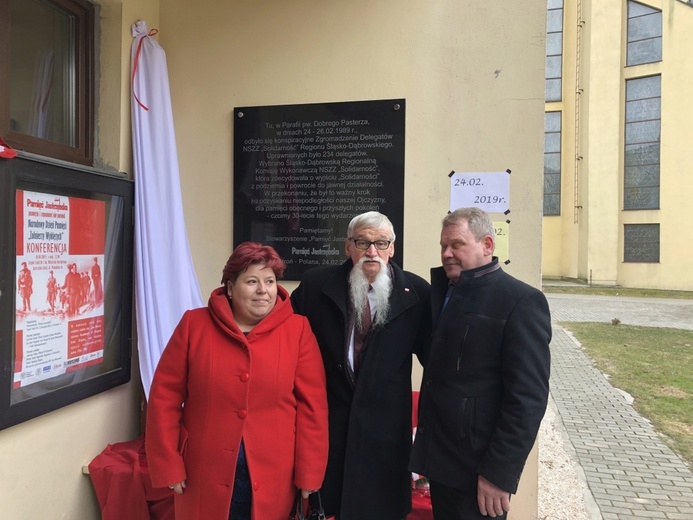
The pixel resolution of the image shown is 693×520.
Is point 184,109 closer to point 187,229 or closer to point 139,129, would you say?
point 139,129

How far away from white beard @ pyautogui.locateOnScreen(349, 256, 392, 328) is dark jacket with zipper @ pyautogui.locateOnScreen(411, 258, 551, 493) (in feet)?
0.89

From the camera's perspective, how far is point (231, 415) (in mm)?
1931

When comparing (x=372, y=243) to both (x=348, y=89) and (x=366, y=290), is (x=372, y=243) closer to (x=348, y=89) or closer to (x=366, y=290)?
(x=366, y=290)

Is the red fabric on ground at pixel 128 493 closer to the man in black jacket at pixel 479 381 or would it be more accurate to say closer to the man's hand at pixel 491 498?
the man in black jacket at pixel 479 381

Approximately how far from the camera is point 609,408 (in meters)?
6.01

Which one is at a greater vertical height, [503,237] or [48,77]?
[48,77]

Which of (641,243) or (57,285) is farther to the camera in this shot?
(641,243)

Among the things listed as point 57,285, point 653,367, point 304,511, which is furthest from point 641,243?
point 57,285

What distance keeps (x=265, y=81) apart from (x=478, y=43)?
144 cm

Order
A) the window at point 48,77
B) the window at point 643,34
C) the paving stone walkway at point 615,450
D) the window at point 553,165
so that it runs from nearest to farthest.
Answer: the window at point 48,77 < the paving stone walkway at point 615,450 < the window at point 643,34 < the window at point 553,165

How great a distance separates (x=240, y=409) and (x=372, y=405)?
0.57 metres

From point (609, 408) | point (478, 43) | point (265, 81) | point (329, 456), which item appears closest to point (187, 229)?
point (265, 81)

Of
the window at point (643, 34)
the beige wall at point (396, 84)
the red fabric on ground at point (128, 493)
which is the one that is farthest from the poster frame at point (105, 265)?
the window at point (643, 34)

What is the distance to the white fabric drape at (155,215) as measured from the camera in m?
3.06
